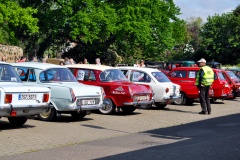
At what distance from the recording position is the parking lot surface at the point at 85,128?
36.2 feet

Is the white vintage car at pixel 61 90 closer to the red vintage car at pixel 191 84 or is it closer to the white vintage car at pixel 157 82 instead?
the white vintage car at pixel 157 82

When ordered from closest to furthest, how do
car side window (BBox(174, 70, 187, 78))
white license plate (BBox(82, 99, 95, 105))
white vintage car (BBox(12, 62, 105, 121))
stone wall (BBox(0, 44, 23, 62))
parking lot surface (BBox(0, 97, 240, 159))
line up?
1. parking lot surface (BBox(0, 97, 240, 159))
2. white vintage car (BBox(12, 62, 105, 121))
3. white license plate (BBox(82, 99, 95, 105))
4. car side window (BBox(174, 70, 187, 78))
5. stone wall (BBox(0, 44, 23, 62))

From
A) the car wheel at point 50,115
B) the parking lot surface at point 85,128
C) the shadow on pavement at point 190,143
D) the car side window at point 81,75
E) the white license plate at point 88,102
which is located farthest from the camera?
the car side window at point 81,75

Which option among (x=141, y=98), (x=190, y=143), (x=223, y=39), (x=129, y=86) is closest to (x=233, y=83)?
(x=141, y=98)

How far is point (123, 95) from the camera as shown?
17.0 meters

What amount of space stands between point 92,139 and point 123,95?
5.11 m

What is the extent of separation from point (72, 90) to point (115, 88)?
2.99 metres

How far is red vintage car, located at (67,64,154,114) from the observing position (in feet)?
55.7

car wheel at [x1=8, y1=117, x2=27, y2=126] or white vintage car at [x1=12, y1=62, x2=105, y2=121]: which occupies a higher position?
white vintage car at [x1=12, y1=62, x2=105, y2=121]

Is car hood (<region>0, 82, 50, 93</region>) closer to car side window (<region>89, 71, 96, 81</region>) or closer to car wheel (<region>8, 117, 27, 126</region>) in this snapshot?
car wheel (<region>8, 117, 27, 126</region>)

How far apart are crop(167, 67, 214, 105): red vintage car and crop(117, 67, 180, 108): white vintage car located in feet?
7.91

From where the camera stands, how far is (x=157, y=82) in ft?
64.7

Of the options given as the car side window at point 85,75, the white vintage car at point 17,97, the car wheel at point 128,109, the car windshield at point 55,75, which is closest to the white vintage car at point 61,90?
the car windshield at point 55,75

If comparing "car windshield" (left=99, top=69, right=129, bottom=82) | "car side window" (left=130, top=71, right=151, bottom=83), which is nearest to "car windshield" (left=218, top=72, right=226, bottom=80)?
"car side window" (left=130, top=71, right=151, bottom=83)
